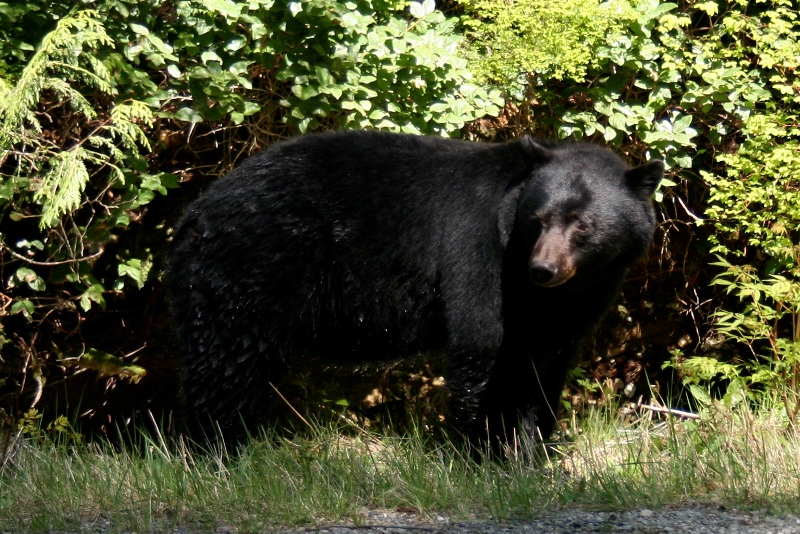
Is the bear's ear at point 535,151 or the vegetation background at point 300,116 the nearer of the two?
the bear's ear at point 535,151

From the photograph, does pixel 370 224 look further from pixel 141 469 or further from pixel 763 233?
pixel 763 233

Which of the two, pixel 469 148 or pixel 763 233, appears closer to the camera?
pixel 469 148

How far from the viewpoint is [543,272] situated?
17.2 feet

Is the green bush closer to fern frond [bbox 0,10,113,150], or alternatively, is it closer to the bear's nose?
the bear's nose

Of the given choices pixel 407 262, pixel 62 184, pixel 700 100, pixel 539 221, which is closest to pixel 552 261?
pixel 539 221

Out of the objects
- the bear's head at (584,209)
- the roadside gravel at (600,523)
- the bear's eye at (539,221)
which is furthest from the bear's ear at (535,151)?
the roadside gravel at (600,523)

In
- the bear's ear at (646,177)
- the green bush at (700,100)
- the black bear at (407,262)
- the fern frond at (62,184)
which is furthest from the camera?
the green bush at (700,100)

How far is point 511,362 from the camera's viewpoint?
5891mm

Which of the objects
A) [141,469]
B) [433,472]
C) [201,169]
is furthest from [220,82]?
[433,472]

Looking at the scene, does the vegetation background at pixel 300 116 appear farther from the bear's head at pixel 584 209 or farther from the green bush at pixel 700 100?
the bear's head at pixel 584 209

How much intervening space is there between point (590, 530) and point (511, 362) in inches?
77.0

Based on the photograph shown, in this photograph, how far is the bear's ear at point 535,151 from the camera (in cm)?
564

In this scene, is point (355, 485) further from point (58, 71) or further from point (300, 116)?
point (58, 71)

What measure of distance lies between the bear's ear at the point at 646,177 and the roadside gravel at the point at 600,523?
205cm
